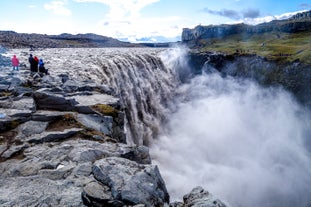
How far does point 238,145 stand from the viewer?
5531 centimetres

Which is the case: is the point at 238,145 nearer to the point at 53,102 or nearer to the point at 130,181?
the point at 53,102

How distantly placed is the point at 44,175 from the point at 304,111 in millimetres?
60957

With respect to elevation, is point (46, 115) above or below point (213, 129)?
above

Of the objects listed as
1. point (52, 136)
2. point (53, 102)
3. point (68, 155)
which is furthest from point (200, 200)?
point (53, 102)

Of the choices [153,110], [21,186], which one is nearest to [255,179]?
[153,110]

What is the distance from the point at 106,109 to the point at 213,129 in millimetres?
41444

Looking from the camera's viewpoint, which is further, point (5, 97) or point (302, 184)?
point (302, 184)

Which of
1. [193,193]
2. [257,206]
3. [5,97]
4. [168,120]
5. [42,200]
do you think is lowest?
[257,206]

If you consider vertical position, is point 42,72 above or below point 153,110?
above

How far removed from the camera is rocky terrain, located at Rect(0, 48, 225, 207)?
10.8m

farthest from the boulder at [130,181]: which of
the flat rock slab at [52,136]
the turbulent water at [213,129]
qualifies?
the turbulent water at [213,129]

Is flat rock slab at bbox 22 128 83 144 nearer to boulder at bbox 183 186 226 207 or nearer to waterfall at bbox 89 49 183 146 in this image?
boulder at bbox 183 186 226 207

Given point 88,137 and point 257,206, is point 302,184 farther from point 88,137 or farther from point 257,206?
point 88,137

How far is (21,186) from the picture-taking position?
11.6 m
